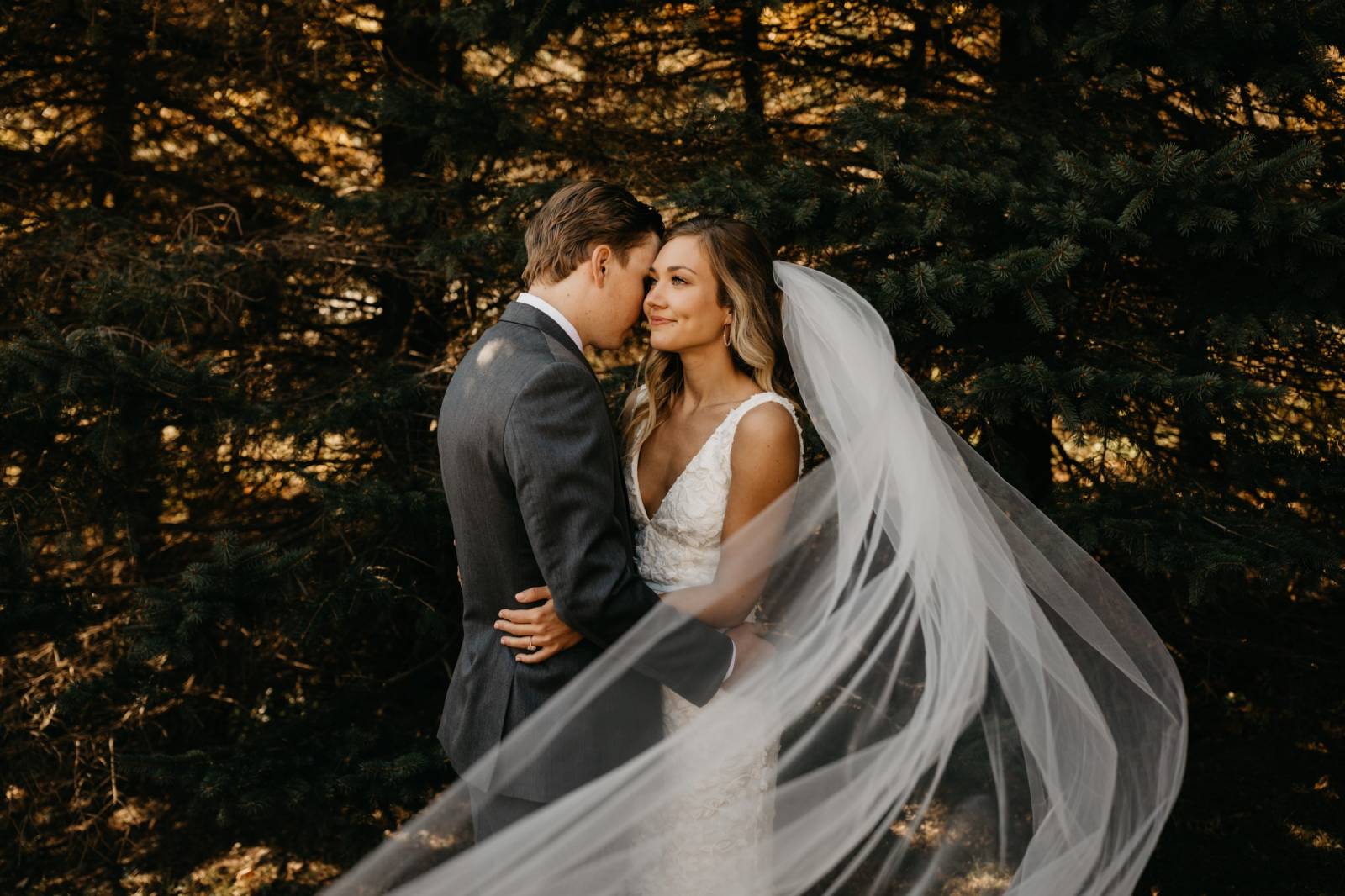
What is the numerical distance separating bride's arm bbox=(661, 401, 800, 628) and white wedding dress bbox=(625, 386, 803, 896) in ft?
0.16

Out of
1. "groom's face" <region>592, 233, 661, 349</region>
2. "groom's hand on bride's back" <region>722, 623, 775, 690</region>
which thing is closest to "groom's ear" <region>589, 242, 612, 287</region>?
"groom's face" <region>592, 233, 661, 349</region>

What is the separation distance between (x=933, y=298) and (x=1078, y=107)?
1.48 metres

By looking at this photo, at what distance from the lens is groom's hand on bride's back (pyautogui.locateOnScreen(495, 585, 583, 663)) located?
A: 7.80 feet

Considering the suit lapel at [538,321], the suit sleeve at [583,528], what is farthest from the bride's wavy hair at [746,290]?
the suit sleeve at [583,528]

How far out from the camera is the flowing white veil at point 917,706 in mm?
2305

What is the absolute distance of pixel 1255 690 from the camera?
4.93m

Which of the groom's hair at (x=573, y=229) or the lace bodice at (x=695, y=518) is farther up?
the groom's hair at (x=573, y=229)

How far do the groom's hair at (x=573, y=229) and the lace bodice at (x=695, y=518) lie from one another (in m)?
0.62

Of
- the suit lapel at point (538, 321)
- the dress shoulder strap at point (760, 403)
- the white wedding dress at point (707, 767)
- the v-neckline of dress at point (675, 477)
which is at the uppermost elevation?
the suit lapel at point (538, 321)

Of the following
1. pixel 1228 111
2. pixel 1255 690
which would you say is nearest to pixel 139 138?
pixel 1228 111

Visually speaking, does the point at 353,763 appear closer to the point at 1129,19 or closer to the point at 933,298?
the point at 933,298

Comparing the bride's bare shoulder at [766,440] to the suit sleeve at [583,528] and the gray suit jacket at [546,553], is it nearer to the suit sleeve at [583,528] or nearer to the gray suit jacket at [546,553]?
the gray suit jacket at [546,553]

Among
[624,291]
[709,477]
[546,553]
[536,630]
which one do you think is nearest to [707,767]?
[536,630]

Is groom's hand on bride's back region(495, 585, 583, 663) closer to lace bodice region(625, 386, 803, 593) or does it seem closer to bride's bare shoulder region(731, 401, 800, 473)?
lace bodice region(625, 386, 803, 593)
